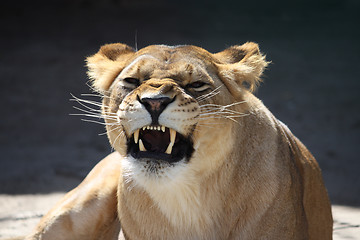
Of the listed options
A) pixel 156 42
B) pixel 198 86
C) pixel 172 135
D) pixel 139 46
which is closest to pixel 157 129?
pixel 172 135

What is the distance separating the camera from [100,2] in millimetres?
11102

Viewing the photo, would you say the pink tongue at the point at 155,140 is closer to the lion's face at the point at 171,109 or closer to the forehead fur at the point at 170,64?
the lion's face at the point at 171,109

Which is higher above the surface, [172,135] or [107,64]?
[107,64]

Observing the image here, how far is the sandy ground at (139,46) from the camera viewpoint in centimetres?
460

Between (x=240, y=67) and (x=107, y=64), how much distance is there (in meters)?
0.64

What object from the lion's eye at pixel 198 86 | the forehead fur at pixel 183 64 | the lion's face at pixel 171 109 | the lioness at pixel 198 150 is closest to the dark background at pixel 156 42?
the lioness at pixel 198 150

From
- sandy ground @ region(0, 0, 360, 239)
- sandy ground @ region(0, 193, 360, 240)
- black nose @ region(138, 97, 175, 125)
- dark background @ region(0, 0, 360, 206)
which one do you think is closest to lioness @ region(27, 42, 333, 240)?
black nose @ region(138, 97, 175, 125)

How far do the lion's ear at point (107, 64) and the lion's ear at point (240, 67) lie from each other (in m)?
0.47

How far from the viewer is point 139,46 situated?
814 cm

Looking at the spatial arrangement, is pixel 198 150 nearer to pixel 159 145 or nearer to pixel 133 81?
pixel 159 145

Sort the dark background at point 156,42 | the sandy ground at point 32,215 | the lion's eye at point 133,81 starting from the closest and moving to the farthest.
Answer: the lion's eye at point 133,81
the sandy ground at point 32,215
the dark background at point 156,42

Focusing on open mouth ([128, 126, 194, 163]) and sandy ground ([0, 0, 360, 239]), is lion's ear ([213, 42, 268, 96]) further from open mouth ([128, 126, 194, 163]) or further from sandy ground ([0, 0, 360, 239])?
sandy ground ([0, 0, 360, 239])

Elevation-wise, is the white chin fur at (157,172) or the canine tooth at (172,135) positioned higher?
the canine tooth at (172,135)

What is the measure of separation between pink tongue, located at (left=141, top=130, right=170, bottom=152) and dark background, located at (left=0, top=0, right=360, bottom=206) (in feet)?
7.59
